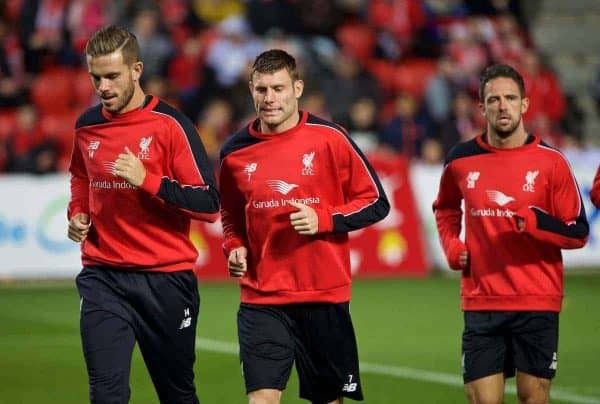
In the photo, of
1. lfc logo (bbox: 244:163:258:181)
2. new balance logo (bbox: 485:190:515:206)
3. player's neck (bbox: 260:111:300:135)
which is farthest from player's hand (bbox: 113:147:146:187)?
new balance logo (bbox: 485:190:515:206)

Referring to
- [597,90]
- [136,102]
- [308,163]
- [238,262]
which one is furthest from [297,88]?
[597,90]

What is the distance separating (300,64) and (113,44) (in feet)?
45.6

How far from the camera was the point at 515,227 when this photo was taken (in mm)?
7711

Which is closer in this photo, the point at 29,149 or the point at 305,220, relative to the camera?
the point at 305,220

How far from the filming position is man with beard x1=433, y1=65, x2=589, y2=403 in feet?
25.1

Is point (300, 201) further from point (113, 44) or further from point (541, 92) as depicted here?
point (541, 92)

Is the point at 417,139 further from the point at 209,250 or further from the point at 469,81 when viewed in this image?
the point at 209,250

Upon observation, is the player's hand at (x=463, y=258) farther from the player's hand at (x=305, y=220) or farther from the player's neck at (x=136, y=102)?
the player's neck at (x=136, y=102)

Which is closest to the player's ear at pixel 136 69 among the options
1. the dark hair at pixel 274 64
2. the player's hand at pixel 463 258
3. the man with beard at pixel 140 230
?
the man with beard at pixel 140 230

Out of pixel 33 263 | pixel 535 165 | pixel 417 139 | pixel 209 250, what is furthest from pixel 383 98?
pixel 535 165

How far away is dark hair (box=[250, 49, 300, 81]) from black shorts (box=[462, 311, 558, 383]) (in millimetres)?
1726

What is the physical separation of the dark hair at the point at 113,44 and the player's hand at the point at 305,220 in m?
1.12

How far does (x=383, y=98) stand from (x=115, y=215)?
48.3 feet

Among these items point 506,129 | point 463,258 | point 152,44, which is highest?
point 152,44
